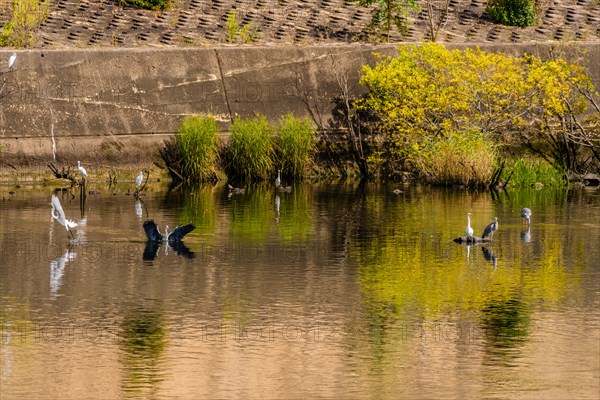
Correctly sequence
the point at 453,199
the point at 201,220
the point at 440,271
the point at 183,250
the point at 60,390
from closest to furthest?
1. the point at 60,390
2. the point at 440,271
3. the point at 183,250
4. the point at 201,220
5. the point at 453,199

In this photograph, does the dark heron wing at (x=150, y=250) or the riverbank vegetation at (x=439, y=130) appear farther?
the riverbank vegetation at (x=439, y=130)

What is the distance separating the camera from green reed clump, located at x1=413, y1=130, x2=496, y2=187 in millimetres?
21703

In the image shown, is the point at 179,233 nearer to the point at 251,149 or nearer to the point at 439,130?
the point at 251,149

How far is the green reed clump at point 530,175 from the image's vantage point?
2228cm

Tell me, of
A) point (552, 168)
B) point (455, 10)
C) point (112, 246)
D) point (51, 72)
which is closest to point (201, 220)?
point (112, 246)

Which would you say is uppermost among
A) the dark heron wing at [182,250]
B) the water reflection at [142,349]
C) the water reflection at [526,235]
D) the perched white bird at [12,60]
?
the perched white bird at [12,60]

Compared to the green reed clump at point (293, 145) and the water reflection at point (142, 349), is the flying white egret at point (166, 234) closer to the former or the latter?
the water reflection at point (142, 349)

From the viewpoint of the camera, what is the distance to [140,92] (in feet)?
74.9

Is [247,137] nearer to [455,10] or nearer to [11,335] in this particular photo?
[455,10]

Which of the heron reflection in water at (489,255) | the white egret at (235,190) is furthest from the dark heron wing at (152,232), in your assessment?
the white egret at (235,190)

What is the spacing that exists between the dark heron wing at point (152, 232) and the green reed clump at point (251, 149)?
273 inches

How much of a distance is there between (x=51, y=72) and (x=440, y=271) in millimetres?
10452

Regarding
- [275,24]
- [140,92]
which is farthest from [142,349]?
[275,24]

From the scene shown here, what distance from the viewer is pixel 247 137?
22.4 metres
